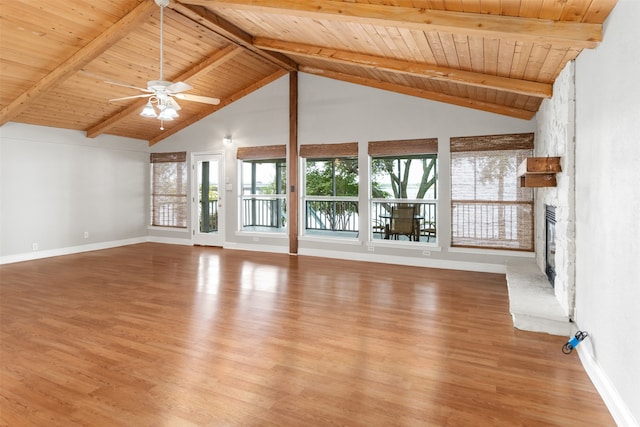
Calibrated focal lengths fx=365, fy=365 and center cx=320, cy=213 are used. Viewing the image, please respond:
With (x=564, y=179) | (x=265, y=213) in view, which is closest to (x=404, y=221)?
(x=564, y=179)

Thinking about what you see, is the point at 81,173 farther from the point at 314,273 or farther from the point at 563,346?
the point at 563,346

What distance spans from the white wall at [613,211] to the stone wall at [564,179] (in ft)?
0.71

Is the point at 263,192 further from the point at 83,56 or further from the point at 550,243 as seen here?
the point at 550,243

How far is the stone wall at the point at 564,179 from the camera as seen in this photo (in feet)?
10.00

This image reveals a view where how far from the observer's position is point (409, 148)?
20.1ft

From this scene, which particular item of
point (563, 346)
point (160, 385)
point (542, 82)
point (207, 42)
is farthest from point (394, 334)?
point (207, 42)

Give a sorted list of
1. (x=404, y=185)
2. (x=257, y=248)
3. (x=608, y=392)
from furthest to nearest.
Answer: (x=257, y=248) → (x=404, y=185) → (x=608, y=392)

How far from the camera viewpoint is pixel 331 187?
7977mm

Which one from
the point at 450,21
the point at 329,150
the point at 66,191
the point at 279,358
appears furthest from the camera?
the point at 66,191

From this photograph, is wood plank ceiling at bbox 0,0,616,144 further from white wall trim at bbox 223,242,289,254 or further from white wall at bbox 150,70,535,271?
white wall trim at bbox 223,242,289,254

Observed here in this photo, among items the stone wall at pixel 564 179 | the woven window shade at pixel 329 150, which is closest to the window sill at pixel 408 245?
the woven window shade at pixel 329 150

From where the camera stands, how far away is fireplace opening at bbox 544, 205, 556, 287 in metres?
3.90

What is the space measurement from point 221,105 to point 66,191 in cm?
353

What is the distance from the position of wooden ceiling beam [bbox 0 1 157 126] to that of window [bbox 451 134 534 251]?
4.70 metres
